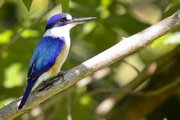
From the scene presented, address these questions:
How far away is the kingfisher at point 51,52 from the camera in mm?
3514

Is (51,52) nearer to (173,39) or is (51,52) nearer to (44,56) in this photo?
(44,56)

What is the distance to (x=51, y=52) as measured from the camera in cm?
372

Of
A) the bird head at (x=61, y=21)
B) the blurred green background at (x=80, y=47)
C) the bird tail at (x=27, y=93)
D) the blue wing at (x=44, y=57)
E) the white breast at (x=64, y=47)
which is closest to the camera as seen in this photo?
the bird tail at (x=27, y=93)

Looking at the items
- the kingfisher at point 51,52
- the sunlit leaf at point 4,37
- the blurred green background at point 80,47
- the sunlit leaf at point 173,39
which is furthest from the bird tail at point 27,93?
the sunlit leaf at point 4,37

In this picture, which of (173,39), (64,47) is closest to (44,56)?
(64,47)

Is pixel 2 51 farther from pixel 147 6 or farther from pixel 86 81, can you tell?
pixel 147 6

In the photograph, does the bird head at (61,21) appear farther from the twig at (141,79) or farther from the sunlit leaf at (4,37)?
the twig at (141,79)

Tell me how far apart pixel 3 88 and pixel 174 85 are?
4.13 feet

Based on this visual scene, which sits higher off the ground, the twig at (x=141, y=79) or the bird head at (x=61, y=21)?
the bird head at (x=61, y=21)

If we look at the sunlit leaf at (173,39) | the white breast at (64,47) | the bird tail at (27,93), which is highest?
the sunlit leaf at (173,39)

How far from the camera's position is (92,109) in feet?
16.4

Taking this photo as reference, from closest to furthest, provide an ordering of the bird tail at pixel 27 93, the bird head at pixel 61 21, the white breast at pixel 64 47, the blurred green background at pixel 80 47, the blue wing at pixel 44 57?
the bird tail at pixel 27 93
the blue wing at pixel 44 57
the white breast at pixel 64 47
the bird head at pixel 61 21
the blurred green background at pixel 80 47

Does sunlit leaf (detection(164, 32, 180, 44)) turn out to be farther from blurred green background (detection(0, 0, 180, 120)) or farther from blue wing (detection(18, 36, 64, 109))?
blue wing (detection(18, 36, 64, 109))

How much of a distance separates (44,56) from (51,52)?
76 millimetres
